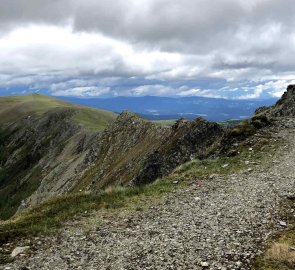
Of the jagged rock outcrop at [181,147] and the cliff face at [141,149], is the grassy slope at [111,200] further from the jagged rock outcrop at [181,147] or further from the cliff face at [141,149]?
the jagged rock outcrop at [181,147]

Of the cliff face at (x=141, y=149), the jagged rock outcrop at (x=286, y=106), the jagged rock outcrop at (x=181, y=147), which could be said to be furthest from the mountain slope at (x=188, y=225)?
the jagged rock outcrop at (x=181, y=147)

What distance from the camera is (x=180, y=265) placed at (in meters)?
15.8

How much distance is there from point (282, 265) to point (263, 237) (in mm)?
2546

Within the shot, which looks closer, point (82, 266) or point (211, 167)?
point (82, 266)

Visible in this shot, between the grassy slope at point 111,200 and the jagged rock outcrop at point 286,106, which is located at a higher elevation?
the jagged rock outcrop at point 286,106

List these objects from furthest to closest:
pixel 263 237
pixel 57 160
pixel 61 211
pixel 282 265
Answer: pixel 57 160, pixel 61 211, pixel 263 237, pixel 282 265

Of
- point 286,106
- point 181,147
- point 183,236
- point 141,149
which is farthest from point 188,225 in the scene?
point 141,149

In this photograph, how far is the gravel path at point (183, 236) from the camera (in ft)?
53.2

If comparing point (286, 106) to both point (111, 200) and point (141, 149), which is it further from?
point (111, 200)

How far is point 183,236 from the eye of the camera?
18.3 meters

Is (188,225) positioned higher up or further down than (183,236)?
higher up

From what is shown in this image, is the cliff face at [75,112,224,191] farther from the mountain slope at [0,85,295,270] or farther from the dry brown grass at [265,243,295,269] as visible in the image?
the dry brown grass at [265,243,295,269]

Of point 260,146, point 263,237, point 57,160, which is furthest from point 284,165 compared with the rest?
point 57,160

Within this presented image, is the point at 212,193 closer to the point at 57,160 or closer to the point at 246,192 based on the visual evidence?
the point at 246,192
